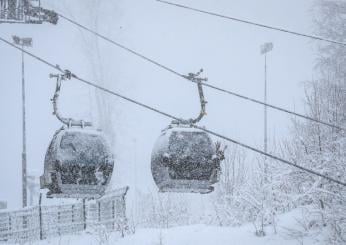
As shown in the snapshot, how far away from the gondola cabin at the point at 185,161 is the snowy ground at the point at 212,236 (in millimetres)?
4318

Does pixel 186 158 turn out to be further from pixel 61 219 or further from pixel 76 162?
pixel 61 219

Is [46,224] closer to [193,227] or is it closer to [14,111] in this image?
[193,227]

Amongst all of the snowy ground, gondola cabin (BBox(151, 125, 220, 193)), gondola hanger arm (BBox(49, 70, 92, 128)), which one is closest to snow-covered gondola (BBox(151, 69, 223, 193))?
gondola cabin (BBox(151, 125, 220, 193))

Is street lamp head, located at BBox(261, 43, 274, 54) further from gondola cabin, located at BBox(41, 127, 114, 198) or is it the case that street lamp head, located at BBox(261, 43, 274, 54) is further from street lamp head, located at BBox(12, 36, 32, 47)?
gondola cabin, located at BBox(41, 127, 114, 198)

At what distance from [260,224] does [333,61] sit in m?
15.3

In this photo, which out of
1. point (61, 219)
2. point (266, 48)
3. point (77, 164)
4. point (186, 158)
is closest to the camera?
point (186, 158)

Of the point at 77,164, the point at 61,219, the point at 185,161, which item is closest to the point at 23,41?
the point at 61,219

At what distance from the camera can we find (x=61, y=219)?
16.7m

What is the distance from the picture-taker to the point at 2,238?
54.1 feet

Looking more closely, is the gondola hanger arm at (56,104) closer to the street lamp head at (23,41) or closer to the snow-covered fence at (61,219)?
the snow-covered fence at (61,219)

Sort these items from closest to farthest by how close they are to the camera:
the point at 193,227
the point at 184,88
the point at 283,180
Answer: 1. the point at 283,180
2. the point at 193,227
3. the point at 184,88

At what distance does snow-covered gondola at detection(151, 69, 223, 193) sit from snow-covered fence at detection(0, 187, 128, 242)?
9536 millimetres

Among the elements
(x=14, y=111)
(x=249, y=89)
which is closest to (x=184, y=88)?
(x=249, y=89)

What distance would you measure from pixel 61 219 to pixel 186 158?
37.7 ft
